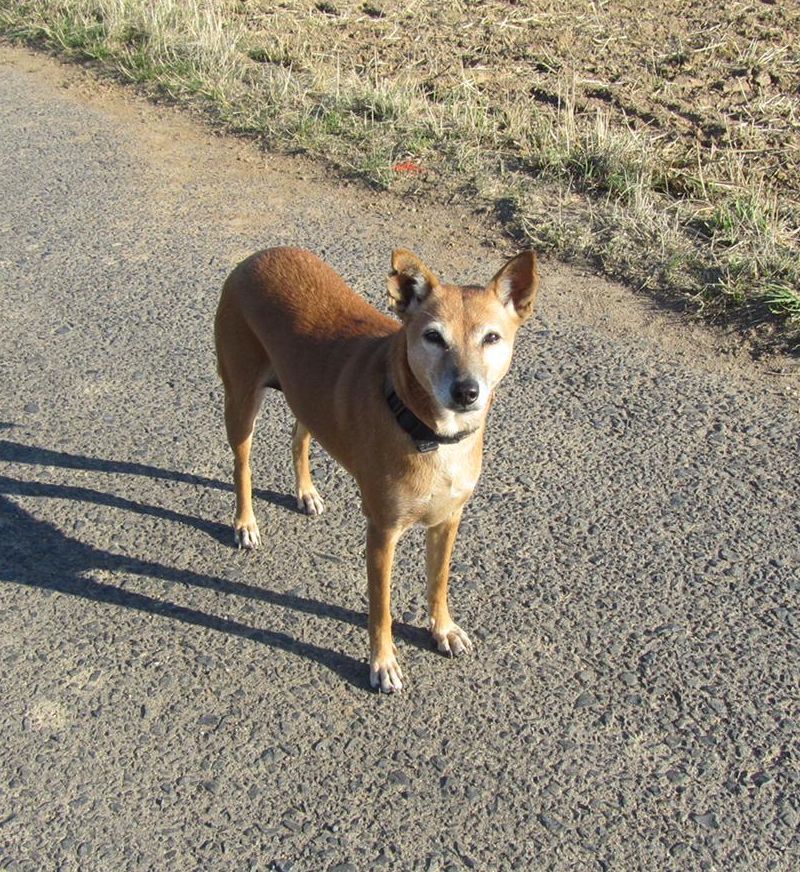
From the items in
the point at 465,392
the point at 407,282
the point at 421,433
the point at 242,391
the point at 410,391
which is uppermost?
the point at 407,282

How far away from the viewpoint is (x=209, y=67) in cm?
855

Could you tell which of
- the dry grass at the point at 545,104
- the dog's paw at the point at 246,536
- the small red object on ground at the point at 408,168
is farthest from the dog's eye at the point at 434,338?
the small red object on ground at the point at 408,168

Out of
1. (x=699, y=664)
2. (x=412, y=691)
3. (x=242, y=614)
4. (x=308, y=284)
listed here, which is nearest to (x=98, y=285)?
(x=308, y=284)

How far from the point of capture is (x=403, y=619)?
409 centimetres

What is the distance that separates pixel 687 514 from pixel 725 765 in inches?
50.8

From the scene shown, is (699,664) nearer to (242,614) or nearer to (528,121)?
(242,614)

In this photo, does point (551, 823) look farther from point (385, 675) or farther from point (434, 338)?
point (434, 338)

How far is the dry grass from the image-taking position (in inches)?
243

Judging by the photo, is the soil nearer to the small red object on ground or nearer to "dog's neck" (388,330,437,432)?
the small red object on ground

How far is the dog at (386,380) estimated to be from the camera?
3455 mm

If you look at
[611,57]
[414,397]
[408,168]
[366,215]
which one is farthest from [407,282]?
[611,57]

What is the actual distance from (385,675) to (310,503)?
1053 millimetres

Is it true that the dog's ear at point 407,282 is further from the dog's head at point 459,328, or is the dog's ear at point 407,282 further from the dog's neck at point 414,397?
the dog's neck at point 414,397

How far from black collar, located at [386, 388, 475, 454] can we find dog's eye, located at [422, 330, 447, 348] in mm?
233
